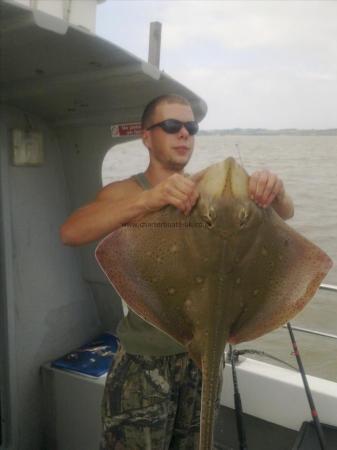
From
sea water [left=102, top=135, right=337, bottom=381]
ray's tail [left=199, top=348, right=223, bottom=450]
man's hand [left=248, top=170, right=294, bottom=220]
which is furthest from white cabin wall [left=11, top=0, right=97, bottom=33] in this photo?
ray's tail [left=199, top=348, right=223, bottom=450]

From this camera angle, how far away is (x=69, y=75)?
2744 mm

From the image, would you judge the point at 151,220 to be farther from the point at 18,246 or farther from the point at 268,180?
the point at 18,246

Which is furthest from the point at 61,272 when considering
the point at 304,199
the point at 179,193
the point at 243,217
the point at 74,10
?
the point at 304,199

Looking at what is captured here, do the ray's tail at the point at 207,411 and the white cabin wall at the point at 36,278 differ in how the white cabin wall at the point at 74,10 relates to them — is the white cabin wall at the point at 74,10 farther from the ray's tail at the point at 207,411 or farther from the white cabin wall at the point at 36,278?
the ray's tail at the point at 207,411

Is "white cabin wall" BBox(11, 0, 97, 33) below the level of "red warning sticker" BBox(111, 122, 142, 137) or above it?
above

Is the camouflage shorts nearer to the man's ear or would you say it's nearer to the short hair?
the man's ear

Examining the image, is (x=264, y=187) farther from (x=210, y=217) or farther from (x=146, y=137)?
(x=146, y=137)

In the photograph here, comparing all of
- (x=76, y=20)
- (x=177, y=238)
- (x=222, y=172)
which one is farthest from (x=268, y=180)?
(x=76, y=20)

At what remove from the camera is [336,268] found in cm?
1039

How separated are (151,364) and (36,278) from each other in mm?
1585

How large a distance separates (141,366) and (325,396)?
1.47 m

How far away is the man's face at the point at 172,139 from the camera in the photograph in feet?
8.06

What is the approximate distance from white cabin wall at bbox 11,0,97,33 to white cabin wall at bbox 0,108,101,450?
600 cm

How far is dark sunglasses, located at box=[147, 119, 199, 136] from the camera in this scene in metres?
2.43
